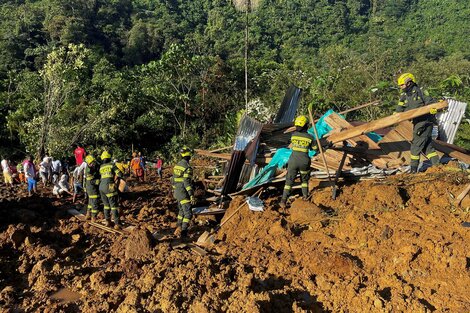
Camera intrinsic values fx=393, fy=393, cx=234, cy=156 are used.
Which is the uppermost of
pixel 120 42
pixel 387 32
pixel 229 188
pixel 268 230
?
pixel 268 230

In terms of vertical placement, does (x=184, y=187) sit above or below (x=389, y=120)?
below

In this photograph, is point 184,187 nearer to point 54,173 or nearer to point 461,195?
point 461,195

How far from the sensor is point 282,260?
17.5ft

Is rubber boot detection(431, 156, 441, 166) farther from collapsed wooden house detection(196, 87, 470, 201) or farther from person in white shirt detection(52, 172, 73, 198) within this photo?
person in white shirt detection(52, 172, 73, 198)

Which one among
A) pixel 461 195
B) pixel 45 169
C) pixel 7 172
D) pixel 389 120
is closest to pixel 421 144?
pixel 389 120

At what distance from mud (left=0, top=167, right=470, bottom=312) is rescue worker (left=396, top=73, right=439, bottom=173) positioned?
593mm

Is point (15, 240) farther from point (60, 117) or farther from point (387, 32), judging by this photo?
point (387, 32)

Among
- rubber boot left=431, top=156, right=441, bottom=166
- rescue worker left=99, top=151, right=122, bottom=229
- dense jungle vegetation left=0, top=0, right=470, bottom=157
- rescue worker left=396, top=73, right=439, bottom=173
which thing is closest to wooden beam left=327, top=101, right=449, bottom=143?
rescue worker left=396, top=73, right=439, bottom=173

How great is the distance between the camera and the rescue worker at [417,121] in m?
7.09

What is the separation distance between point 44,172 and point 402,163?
32.5 feet

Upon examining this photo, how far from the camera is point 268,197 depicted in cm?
812

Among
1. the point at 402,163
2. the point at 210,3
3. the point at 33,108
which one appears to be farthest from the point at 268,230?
the point at 210,3

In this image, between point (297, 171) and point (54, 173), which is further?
point (54, 173)

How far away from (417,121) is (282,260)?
382cm
